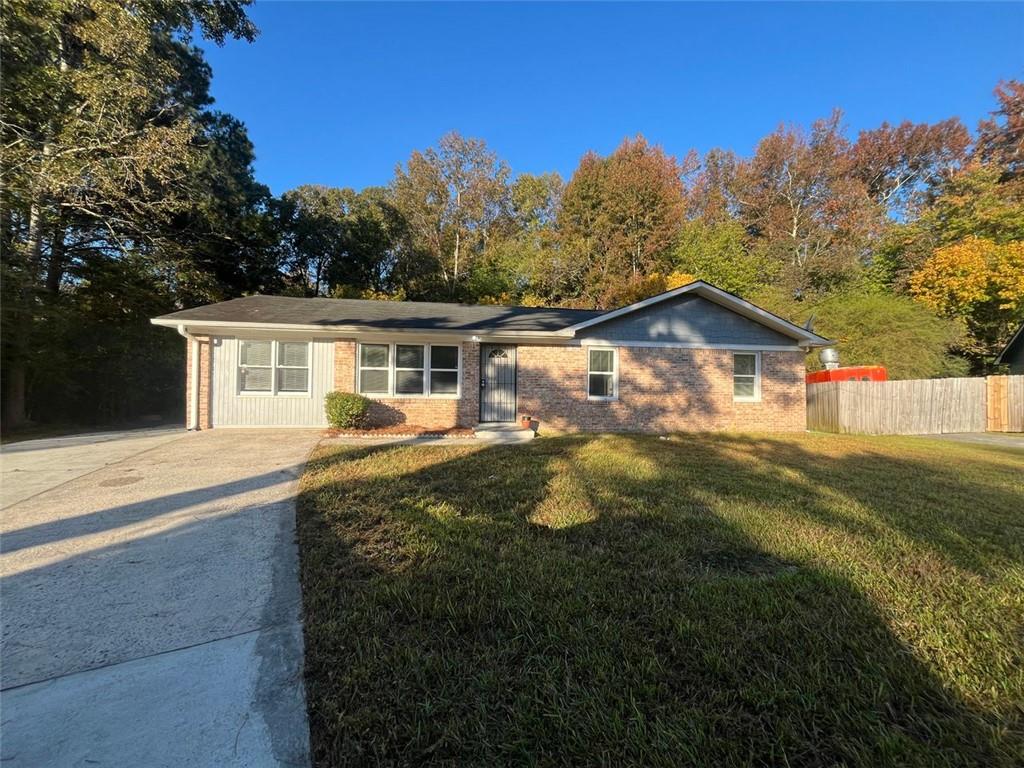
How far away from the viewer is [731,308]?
1243cm

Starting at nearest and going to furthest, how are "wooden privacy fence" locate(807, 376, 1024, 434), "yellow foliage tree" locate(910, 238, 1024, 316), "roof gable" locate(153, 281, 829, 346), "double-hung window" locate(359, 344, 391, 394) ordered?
"roof gable" locate(153, 281, 829, 346) → "double-hung window" locate(359, 344, 391, 394) → "wooden privacy fence" locate(807, 376, 1024, 434) → "yellow foliage tree" locate(910, 238, 1024, 316)

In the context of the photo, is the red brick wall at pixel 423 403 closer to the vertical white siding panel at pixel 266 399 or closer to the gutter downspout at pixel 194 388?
the vertical white siding panel at pixel 266 399

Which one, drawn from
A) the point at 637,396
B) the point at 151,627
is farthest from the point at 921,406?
the point at 151,627

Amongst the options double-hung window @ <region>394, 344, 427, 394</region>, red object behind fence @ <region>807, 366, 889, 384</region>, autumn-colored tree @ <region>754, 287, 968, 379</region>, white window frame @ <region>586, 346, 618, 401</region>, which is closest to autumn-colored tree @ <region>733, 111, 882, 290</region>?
autumn-colored tree @ <region>754, 287, 968, 379</region>

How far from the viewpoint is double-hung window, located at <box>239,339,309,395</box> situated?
1096 cm

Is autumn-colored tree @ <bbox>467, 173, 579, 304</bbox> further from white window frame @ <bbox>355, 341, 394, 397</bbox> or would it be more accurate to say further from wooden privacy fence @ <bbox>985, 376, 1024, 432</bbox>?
wooden privacy fence @ <bbox>985, 376, 1024, 432</bbox>

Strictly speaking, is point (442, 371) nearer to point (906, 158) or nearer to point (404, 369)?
point (404, 369)

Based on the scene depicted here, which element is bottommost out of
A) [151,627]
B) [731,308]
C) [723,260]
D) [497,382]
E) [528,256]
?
[151,627]

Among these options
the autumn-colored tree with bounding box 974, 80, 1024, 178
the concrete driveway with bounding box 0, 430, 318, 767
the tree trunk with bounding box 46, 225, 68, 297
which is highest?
the autumn-colored tree with bounding box 974, 80, 1024, 178

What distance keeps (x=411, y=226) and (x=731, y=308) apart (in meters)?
19.1

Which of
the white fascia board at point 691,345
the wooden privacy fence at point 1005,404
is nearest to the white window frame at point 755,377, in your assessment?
the white fascia board at point 691,345

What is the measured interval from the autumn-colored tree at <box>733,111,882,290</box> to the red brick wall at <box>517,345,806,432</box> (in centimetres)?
1369

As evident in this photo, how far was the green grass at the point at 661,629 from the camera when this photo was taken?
1.80 meters

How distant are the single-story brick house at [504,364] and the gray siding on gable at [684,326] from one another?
0.09ft
